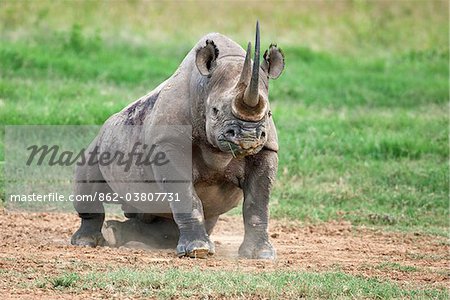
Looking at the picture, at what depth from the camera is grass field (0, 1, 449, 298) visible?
13.1 meters

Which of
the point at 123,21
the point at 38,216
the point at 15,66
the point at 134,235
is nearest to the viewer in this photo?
the point at 134,235

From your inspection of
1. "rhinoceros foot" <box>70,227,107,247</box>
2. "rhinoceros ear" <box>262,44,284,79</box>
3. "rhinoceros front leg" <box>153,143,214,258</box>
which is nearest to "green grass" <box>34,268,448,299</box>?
"rhinoceros front leg" <box>153,143,214,258</box>

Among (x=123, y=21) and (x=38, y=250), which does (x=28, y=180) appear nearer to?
(x=38, y=250)

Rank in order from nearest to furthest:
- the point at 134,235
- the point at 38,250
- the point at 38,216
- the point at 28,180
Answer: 1. the point at 38,250
2. the point at 134,235
3. the point at 38,216
4. the point at 28,180

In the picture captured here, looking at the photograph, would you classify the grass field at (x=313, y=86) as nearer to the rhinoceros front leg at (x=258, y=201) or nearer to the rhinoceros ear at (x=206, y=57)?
the rhinoceros front leg at (x=258, y=201)

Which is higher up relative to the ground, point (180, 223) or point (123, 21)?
point (123, 21)

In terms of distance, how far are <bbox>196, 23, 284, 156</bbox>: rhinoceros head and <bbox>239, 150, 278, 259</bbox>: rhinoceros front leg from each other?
588 mm

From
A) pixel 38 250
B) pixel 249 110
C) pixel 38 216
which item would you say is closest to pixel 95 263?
pixel 38 250

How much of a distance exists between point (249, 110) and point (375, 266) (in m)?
1.68

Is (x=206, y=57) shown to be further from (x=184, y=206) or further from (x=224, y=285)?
(x=224, y=285)

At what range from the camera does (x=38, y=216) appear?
12.0 meters

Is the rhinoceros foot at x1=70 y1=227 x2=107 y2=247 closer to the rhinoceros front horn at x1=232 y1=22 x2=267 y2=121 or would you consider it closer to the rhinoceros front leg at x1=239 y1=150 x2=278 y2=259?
the rhinoceros front leg at x1=239 y1=150 x2=278 y2=259

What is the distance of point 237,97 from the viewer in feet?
28.2

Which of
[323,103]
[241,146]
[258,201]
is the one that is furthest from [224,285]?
[323,103]
